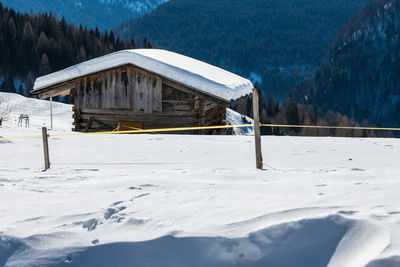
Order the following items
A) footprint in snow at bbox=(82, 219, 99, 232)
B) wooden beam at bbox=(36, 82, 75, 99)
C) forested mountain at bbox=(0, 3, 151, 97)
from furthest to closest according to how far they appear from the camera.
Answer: forested mountain at bbox=(0, 3, 151, 97) → wooden beam at bbox=(36, 82, 75, 99) → footprint in snow at bbox=(82, 219, 99, 232)

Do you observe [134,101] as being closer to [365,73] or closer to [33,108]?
[33,108]

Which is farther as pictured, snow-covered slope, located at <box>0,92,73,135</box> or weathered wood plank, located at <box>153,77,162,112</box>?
snow-covered slope, located at <box>0,92,73,135</box>

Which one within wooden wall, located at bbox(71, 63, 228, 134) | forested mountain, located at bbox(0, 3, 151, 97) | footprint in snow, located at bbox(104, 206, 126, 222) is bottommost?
footprint in snow, located at bbox(104, 206, 126, 222)

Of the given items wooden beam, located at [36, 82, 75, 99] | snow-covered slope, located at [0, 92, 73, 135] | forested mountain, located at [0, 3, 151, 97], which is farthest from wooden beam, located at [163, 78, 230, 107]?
forested mountain, located at [0, 3, 151, 97]

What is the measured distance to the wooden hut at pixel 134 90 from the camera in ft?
45.4

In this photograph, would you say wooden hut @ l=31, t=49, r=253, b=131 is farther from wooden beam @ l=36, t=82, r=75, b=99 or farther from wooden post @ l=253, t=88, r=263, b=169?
wooden post @ l=253, t=88, r=263, b=169

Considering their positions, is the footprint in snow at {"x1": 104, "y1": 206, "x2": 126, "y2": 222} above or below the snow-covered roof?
below

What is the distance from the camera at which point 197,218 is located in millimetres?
3570

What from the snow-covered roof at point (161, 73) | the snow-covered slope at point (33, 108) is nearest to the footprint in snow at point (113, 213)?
the snow-covered roof at point (161, 73)

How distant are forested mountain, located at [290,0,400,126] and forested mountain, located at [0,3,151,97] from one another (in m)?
73.7

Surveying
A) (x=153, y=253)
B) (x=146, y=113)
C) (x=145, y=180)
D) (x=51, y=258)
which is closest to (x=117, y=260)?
(x=153, y=253)

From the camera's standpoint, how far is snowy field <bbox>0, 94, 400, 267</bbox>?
2984 mm

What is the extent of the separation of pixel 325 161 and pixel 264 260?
17.5 ft

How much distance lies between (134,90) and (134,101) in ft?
1.29
